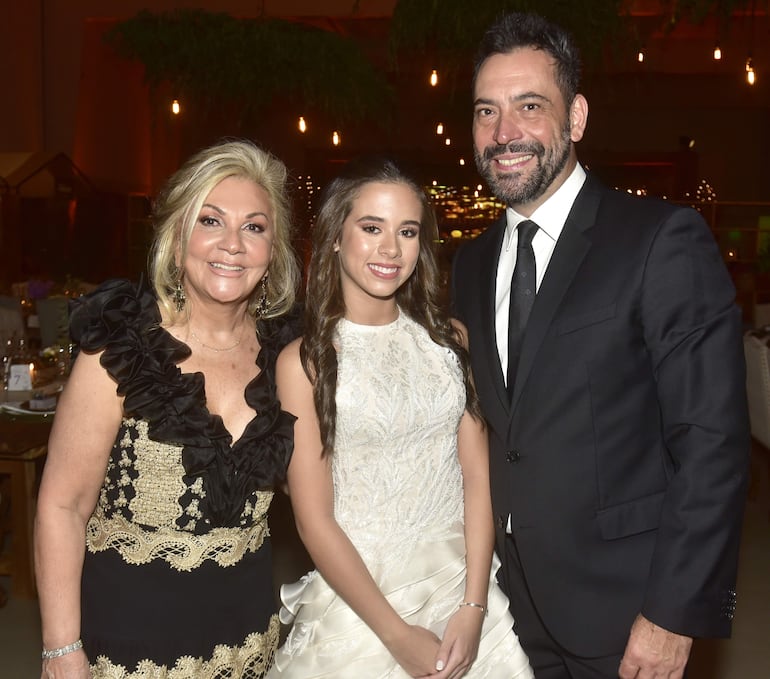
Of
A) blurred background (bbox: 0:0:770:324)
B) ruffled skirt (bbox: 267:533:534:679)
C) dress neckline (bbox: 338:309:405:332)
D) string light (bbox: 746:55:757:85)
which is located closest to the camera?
ruffled skirt (bbox: 267:533:534:679)

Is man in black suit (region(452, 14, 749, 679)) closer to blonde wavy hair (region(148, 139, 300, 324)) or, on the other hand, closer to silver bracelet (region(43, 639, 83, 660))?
blonde wavy hair (region(148, 139, 300, 324))

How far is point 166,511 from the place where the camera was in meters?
1.94

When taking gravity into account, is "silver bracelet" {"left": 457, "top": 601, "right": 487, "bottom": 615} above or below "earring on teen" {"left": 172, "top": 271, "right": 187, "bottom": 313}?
below

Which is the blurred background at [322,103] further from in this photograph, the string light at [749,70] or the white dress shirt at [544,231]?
the white dress shirt at [544,231]

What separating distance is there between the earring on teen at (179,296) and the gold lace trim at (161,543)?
0.49 m

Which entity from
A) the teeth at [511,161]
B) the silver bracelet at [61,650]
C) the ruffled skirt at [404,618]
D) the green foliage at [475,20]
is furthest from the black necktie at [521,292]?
the green foliage at [475,20]

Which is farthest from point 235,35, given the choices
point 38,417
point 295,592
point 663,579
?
point 663,579

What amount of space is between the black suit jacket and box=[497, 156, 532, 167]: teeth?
0.55ft

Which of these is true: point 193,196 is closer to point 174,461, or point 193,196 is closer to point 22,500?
point 174,461

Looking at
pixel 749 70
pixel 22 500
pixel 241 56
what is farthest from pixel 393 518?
pixel 749 70

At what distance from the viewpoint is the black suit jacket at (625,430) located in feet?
6.08

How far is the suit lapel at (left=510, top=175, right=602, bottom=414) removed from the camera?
2.01 metres

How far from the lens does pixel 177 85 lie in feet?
21.4

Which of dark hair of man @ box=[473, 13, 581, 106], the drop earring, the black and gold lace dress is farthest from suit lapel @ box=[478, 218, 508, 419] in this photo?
the drop earring
